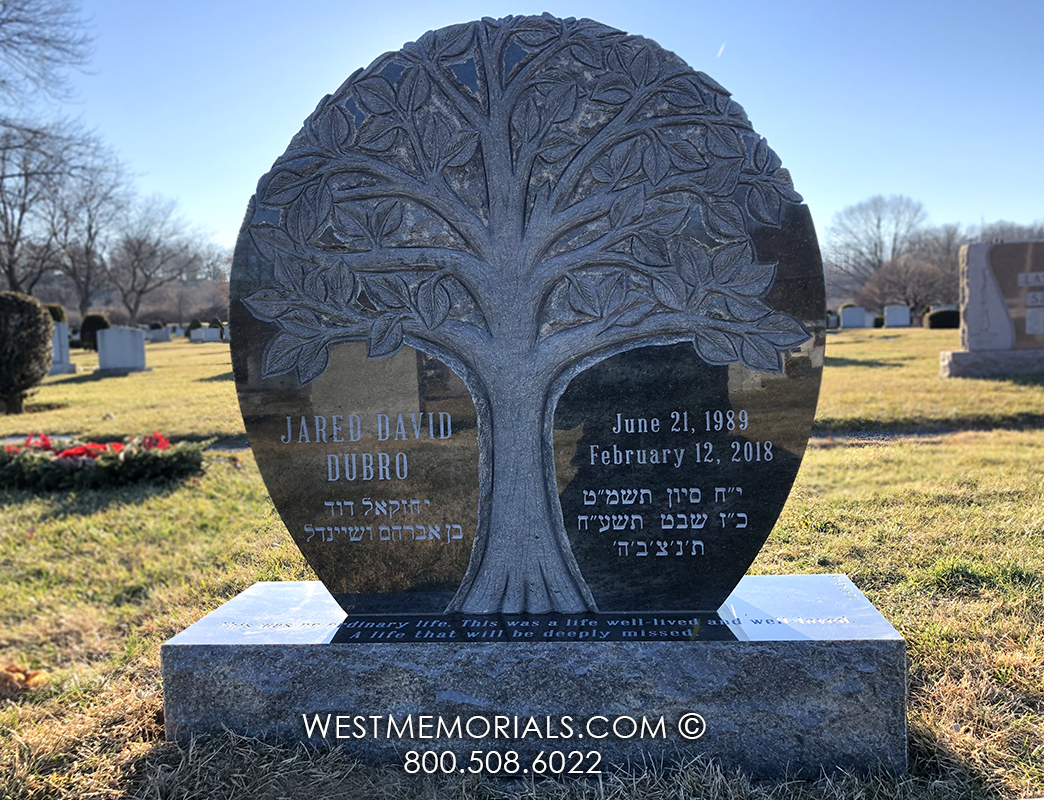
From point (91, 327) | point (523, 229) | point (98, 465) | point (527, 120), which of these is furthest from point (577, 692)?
point (91, 327)

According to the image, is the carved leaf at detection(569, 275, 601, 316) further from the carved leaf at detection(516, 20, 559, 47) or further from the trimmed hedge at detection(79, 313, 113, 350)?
Result: the trimmed hedge at detection(79, 313, 113, 350)

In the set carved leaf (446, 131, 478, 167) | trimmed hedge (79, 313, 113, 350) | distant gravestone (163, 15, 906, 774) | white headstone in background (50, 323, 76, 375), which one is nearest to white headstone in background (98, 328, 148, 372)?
white headstone in background (50, 323, 76, 375)

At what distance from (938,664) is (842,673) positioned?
33.7 inches

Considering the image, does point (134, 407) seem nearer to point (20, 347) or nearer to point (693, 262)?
point (20, 347)

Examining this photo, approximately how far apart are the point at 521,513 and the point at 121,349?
23046 millimetres

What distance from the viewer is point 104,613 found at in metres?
4.56

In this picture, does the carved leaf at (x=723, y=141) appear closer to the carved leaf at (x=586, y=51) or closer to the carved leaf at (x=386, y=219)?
the carved leaf at (x=586, y=51)

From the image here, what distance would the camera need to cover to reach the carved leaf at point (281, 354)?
3.16 metres

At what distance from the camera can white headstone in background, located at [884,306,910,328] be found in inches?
1442

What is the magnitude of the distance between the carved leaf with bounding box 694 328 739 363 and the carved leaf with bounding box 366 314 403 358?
4.17 ft

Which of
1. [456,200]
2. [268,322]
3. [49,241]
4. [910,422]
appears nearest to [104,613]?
[268,322]

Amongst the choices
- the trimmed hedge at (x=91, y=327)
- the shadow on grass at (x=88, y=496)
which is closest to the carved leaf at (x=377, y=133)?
the shadow on grass at (x=88, y=496)

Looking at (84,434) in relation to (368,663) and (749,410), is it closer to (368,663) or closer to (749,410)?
(368,663)

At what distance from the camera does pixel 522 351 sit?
312cm
